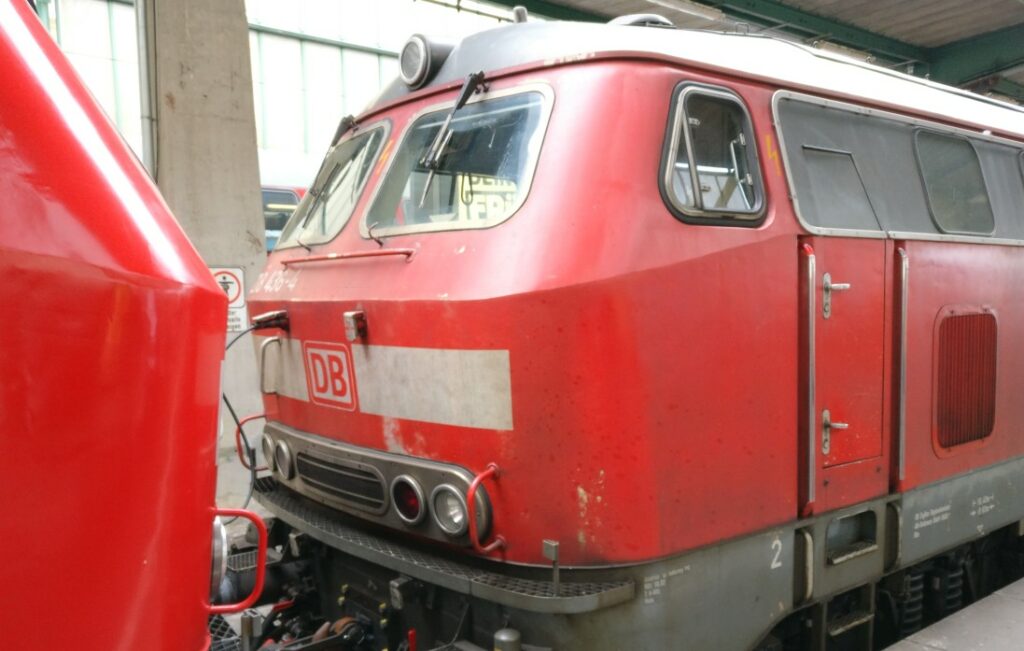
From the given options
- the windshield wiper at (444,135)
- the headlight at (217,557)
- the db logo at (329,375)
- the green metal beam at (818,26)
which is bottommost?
the headlight at (217,557)

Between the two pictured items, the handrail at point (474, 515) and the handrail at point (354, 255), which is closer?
the handrail at point (474, 515)

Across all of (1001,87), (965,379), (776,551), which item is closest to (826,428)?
(776,551)

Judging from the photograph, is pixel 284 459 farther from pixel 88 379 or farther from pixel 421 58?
pixel 88 379

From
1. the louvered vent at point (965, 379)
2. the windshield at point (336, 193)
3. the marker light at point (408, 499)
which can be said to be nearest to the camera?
the marker light at point (408, 499)

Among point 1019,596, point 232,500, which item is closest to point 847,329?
point 1019,596

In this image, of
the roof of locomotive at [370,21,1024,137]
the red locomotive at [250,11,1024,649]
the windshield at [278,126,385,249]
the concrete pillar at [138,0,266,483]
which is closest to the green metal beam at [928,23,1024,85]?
the roof of locomotive at [370,21,1024,137]

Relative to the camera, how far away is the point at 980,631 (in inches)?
139

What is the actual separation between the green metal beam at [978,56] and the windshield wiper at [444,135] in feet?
34.6

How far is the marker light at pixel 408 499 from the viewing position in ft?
10.0

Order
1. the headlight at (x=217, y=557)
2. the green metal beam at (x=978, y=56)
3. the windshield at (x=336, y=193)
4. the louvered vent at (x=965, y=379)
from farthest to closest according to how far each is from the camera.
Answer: the green metal beam at (x=978, y=56) < the louvered vent at (x=965, y=379) < the windshield at (x=336, y=193) < the headlight at (x=217, y=557)

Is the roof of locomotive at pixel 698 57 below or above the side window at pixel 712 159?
above

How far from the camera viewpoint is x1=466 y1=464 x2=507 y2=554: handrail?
2771 mm

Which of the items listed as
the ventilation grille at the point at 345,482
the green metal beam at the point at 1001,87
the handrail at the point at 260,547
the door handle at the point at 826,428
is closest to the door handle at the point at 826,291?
the door handle at the point at 826,428

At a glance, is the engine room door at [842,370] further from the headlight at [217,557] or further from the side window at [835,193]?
the headlight at [217,557]
